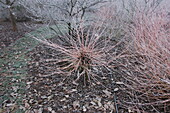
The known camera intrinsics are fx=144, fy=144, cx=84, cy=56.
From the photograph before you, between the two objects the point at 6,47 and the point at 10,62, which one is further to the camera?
the point at 6,47

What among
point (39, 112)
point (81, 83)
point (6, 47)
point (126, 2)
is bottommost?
point (39, 112)

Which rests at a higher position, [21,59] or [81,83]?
[21,59]

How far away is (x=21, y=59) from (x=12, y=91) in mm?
1100

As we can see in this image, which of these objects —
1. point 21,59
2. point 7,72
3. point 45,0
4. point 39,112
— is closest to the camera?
point 39,112

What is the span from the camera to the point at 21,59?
3127mm

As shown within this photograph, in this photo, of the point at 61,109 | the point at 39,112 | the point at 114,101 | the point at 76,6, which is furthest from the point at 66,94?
the point at 76,6

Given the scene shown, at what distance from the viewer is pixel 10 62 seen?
301 centimetres

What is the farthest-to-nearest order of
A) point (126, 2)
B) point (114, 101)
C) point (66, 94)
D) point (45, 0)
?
point (126, 2)
point (45, 0)
point (66, 94)
point (114, 101)

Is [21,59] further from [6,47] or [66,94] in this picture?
[66,94]

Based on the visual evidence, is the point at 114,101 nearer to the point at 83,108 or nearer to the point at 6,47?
the point at 83,108

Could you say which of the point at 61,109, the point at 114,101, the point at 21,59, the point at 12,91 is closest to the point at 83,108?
the point at 61,109

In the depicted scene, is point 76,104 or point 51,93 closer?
point 76,104

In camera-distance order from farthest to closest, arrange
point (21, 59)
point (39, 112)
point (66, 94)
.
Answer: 1. point (21, 59)
2. point (66, 94)
3. point (39, 112)

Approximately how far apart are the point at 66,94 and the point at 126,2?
171 inches
